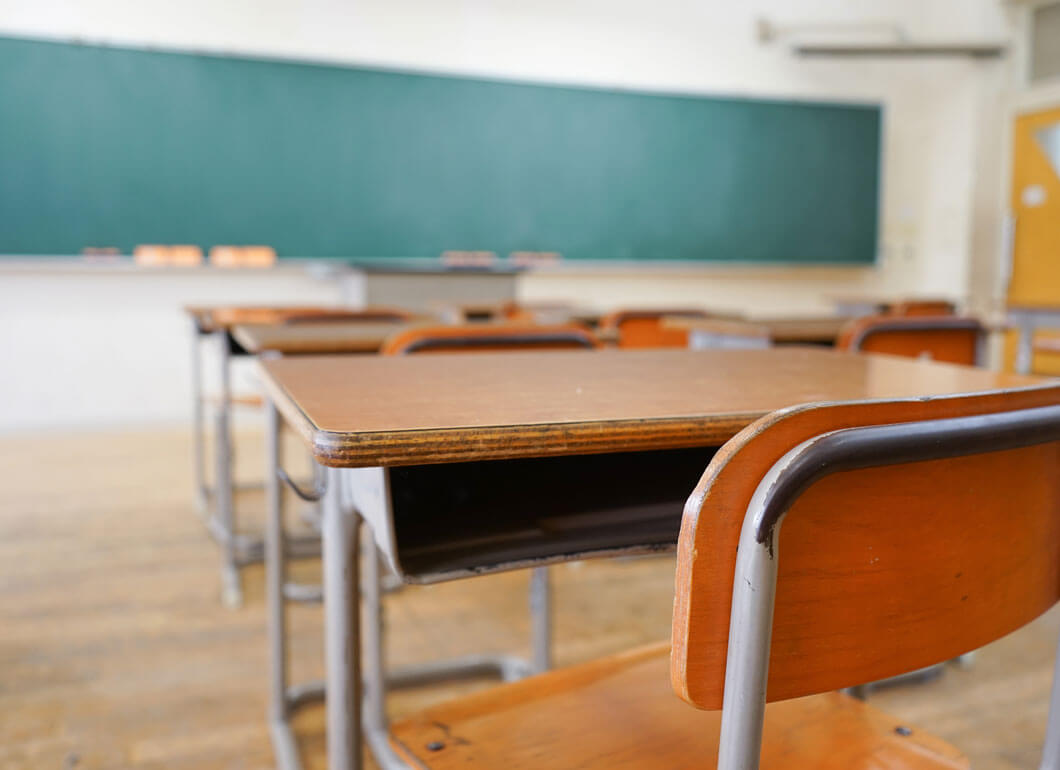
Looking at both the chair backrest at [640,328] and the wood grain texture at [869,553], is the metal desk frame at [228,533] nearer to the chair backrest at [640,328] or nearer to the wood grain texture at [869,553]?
the chair backrest at [640,328]

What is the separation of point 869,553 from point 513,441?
27 cm


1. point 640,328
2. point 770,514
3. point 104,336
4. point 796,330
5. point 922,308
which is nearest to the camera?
point 770,514

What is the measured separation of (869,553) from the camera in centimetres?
57

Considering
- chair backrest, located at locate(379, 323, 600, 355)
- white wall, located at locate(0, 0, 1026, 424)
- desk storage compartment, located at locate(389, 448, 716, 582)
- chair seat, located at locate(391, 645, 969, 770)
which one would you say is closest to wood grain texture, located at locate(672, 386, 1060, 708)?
chair seat, located at locate(391, 645, 969, 770)

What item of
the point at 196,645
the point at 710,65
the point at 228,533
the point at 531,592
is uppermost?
the point at 710,65

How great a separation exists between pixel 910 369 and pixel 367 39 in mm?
5005

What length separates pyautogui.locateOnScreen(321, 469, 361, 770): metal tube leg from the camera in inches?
35.0

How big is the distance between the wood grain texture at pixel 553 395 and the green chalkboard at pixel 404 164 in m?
4.34

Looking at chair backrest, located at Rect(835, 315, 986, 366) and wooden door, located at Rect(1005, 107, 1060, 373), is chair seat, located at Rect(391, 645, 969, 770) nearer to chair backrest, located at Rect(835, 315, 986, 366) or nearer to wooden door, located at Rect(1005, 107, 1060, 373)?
chair backrest, located at Rect(835, 315, 986, 366)

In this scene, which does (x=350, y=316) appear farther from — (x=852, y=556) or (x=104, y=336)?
(x=104, y=336)

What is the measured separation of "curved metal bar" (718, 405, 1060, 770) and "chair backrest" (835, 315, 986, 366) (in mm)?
1609

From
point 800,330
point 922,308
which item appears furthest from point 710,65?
point 800,330

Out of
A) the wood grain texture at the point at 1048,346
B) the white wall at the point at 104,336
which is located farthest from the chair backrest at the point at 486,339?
the white wall at the point at 104,336

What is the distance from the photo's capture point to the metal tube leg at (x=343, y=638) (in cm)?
89
